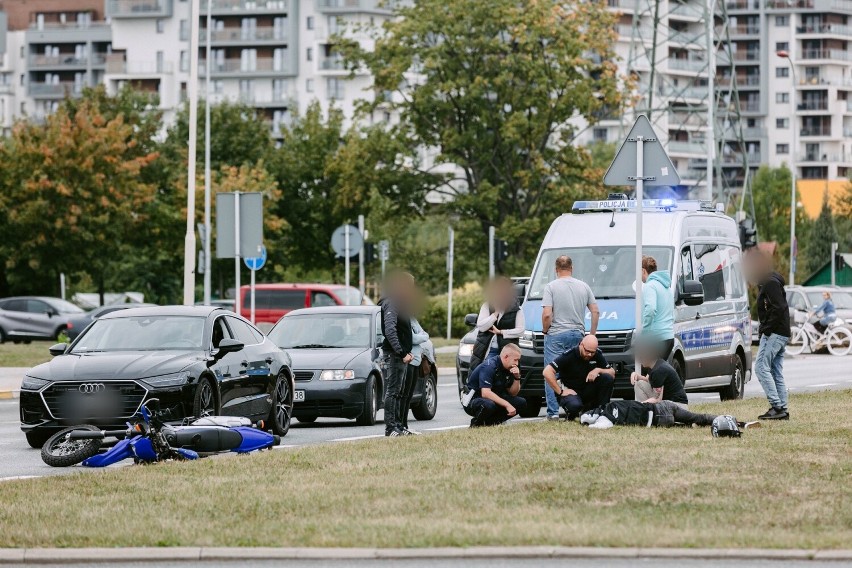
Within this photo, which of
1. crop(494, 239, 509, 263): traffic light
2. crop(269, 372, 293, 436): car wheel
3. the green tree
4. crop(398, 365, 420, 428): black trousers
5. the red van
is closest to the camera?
crop(398, 365, 420, 428): black trousers

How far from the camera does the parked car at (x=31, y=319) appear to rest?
55.1 metres

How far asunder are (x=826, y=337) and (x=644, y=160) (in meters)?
26.7

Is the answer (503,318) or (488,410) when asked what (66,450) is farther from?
(503,318)

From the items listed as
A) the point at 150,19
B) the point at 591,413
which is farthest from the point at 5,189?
the point at 150,19

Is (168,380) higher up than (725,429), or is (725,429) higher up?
(168,380)

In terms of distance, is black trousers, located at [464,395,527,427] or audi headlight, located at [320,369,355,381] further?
audi headlight, located at [320,369,355,381]

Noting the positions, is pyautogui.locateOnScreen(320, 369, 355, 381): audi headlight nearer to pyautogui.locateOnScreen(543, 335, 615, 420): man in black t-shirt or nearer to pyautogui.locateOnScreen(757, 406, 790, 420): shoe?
pyautogui.locateOnScreen(543, 335, 615, 420): man in black t-shirt

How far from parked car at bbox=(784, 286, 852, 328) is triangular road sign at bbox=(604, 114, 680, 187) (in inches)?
1105

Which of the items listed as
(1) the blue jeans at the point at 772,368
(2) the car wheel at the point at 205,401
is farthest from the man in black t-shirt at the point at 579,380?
(2) the car wheel at the point at 205,401

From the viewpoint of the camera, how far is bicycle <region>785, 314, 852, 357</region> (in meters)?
43.5

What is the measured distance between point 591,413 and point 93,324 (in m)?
5.33

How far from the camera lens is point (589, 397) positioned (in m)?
17.8

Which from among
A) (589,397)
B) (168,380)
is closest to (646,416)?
(589,397)

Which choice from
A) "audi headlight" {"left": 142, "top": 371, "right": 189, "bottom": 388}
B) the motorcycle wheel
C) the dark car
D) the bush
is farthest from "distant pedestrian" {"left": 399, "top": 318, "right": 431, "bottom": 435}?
the bush
